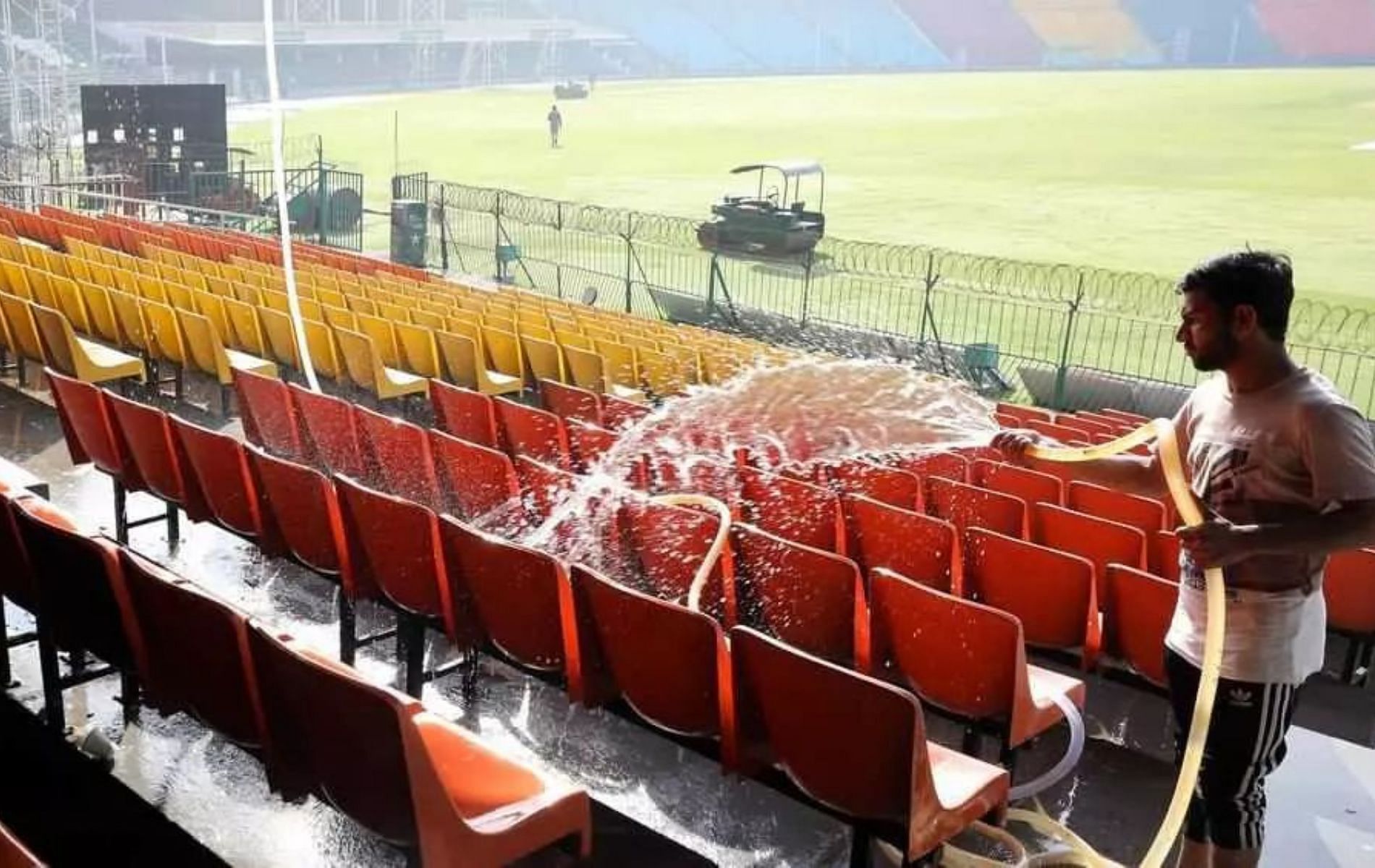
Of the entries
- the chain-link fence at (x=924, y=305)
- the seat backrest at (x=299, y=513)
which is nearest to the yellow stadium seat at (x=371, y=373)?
the seat backrest at (x=299, y=513)

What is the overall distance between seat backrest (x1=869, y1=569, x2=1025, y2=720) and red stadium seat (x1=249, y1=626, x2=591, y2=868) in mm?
1010

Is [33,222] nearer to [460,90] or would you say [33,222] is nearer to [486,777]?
[486,777]

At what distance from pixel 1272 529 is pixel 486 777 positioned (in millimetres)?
1661

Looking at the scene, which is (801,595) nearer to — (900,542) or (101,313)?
(900,542)

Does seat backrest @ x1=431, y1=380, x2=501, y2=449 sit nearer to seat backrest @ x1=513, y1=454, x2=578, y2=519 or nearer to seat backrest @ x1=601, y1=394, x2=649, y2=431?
seat backrest @ x1=601, y1=394, x2=649, y2=431

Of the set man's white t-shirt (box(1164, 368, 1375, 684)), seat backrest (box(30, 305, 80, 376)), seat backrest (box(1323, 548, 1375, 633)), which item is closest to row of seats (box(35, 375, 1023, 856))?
man's white t-shirt (box(1164, 368, 1375, 684))

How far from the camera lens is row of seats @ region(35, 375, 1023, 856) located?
255 centimetres

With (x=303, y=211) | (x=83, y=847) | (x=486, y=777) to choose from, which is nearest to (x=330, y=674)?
(x=486, y=777)

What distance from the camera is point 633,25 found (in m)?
47.3

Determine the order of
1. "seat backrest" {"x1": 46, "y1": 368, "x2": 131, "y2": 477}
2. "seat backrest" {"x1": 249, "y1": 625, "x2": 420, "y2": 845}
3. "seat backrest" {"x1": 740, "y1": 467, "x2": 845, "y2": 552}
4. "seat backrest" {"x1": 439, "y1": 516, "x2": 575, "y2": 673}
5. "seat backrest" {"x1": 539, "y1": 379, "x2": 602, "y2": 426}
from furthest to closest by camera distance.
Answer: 1. "seat backrest" {"x1": 539, "y1": 379, "x2": 602, "y2": 426}
2. "seat backrest" {"x1": 46, "y1": 368, "x2": 131, "y2": 477}
3. "seat backrest" {"x1": 740, "y1": 467, "x2": 845, "y2": 552}
4. "seat backrest" {"x1": 439, "y1": 516, "x2": 575, "y2": 673}
5. "seat backrest" {"x1": 249, "y1": 625, "x2": 420, "y2": 845}

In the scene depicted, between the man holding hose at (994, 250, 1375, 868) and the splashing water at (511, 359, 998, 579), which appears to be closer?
the man holding hose at (994, 250, 1375, 868)

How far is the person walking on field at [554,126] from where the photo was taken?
38.6m

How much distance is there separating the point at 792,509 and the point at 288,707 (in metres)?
2.26

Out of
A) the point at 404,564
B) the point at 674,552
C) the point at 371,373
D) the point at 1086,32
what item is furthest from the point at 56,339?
the point at 1086,32
